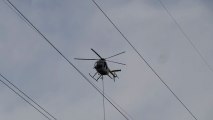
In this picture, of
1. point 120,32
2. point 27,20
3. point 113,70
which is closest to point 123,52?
point 113,70

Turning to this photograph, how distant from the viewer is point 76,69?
15977mm

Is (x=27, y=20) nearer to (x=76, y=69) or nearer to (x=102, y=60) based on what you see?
(x=76, y=69)

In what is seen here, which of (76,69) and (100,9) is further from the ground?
(100,9)

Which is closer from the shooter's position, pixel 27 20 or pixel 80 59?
pixel 27 20

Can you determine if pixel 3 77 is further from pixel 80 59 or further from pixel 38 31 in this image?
pixel 80 59

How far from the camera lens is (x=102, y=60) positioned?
3512cm

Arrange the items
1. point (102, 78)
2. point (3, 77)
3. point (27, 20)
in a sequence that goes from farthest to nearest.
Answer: point (102, 78)
point (3, 77)
point (27, 20)

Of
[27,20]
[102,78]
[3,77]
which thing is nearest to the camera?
[27,20]

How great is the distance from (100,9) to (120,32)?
49.7 inches

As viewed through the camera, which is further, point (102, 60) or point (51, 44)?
point (102, 60)

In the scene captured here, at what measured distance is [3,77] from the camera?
51.0 feet

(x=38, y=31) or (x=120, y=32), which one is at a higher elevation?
(x=38, y=31)

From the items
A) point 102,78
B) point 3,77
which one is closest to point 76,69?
point 3,77

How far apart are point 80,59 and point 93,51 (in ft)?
4.72
